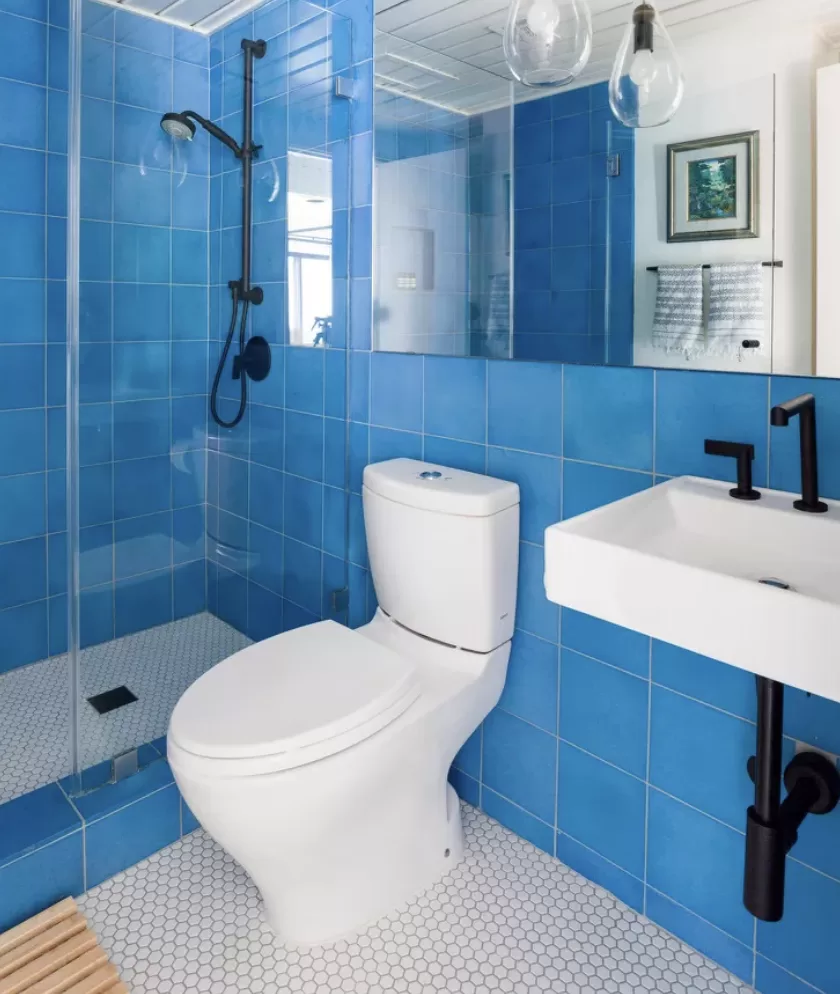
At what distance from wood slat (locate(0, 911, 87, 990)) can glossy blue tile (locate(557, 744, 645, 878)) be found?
1.05 m

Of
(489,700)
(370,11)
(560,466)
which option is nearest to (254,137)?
(370,11)

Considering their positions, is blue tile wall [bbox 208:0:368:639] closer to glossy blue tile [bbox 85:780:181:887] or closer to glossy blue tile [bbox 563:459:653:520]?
glossy blue tile [bbox 563:459:653:520]

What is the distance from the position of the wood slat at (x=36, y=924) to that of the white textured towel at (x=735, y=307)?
1.69m

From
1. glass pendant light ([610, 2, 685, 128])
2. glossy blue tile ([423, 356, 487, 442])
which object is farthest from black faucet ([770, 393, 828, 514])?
glossy blue tile ([423, 356, 487, 442])

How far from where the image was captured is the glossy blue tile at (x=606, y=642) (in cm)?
151

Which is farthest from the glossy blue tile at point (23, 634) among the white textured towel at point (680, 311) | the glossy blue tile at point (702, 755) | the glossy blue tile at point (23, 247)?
the white textured towel at point (680, 311)

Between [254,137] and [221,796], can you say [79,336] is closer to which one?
[254,137]

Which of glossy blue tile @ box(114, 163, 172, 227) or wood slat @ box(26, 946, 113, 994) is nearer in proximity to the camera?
wood slat @ box(26, 946, 113, 994)

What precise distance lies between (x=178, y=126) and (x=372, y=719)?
5.58 ft

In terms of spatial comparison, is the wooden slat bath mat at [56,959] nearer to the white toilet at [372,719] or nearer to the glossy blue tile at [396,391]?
the white toilet at [372,719]

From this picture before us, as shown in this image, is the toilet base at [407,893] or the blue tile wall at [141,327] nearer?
the toilet base at [407,893]

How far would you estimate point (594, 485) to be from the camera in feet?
5.03

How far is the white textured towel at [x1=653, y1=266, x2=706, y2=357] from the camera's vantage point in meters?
1.37

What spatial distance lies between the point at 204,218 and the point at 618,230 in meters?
1.26
